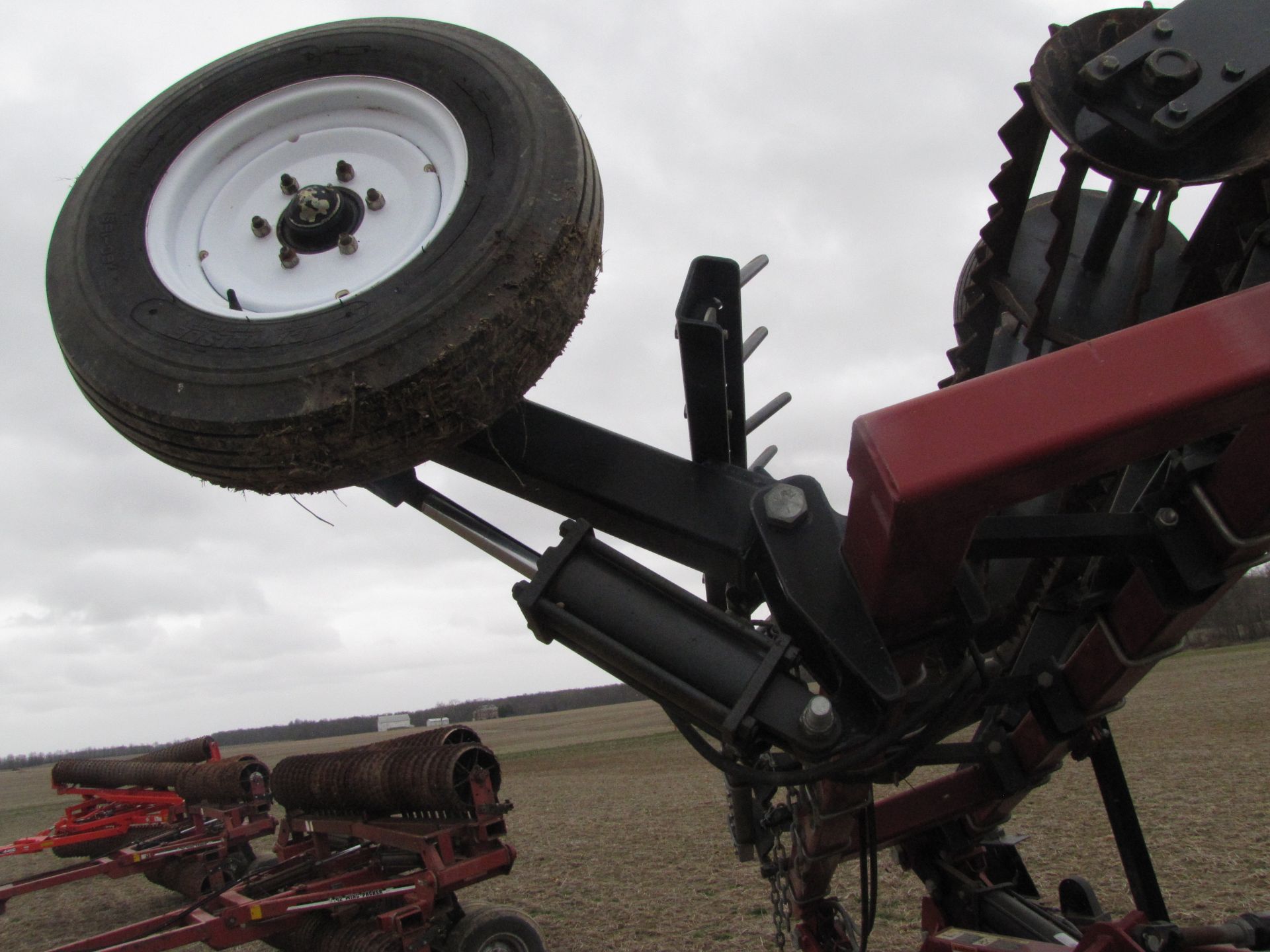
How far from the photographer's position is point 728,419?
2199mm

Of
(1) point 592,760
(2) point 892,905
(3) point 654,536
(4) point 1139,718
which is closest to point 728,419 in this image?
(3) point 654,536

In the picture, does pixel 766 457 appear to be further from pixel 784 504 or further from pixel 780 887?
pixel 780 887

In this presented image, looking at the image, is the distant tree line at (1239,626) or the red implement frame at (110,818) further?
the distant tree line at (1239,626)

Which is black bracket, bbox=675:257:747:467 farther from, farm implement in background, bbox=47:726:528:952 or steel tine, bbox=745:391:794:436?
farm implement in background, bbox=47:726:528:952

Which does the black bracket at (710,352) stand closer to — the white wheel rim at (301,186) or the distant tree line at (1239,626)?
the white wheel rim at (301,186)

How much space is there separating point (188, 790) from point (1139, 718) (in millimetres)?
17712

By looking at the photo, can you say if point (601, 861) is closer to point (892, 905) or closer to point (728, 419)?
point (892, 905)

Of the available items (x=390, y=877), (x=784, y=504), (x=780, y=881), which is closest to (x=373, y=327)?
(x=784, y=504)

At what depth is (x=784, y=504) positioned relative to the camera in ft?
6.47

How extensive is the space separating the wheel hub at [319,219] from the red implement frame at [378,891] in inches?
199

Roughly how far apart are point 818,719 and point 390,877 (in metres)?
6.58

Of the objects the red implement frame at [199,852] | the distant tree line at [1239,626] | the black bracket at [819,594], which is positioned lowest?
the distant tree line at [1239,626]

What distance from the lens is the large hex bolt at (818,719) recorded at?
177cm

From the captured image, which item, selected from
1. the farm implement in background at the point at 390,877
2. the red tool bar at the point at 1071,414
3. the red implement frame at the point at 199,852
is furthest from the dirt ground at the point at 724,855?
the red tool bar at the point at 1071,414
